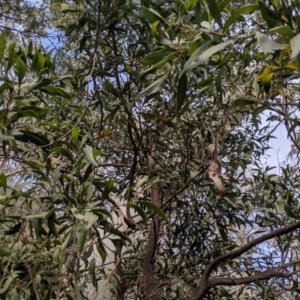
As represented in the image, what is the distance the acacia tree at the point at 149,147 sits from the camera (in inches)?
42.3

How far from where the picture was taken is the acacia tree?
1.08 metres

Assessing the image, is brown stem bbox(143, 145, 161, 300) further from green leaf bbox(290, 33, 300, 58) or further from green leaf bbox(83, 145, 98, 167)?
green leaf bbox(290, 33, 300, 58)

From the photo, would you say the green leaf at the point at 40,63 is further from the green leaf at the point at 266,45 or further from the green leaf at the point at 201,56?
the green leaf at the point at 266,45

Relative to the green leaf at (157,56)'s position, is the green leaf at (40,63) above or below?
above

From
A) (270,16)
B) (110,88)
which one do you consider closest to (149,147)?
(110,88)

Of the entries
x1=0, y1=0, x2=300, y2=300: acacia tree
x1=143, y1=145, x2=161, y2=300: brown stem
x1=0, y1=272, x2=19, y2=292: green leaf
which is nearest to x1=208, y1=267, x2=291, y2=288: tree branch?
x1=0, y1=0, x2=300, y2=300: acacia tree

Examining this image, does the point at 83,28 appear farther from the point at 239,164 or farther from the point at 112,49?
the point at 239,164

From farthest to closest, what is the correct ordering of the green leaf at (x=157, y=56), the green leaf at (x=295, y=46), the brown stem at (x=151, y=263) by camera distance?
the brown stem at (x=151, y=263)
the green leaf at (x=157, y=56)
the green leaf at (x=295, y=46)

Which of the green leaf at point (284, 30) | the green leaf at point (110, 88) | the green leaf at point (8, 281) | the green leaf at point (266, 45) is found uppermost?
the green leaf at point (110, 88)

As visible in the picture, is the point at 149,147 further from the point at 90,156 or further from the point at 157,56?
the point at 157,56

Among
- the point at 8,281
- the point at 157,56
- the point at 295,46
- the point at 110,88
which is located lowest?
the point at 8,281

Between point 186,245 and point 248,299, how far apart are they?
0.42 m

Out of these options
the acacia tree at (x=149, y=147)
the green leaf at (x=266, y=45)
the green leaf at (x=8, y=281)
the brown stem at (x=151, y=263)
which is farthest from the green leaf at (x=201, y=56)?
the brown stem at (x=151, y=263)

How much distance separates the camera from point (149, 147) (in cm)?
196
